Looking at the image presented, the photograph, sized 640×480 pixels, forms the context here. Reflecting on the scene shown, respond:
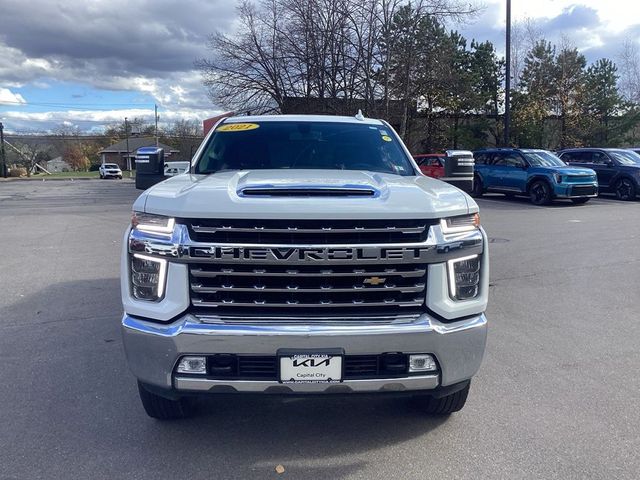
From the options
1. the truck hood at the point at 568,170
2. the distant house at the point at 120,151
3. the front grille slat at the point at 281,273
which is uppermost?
the distant house at the point at 120,151

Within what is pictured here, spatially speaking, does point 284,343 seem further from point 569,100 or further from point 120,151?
point 120,151

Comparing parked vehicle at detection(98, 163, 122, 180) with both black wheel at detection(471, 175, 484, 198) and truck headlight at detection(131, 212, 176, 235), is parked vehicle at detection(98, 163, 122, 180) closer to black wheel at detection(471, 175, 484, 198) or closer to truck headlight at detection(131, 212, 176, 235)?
black wheel at detection(471, 175, 484, 198)

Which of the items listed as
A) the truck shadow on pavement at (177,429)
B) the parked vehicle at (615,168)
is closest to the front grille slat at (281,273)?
the truck shadow on pavement at (177,429)

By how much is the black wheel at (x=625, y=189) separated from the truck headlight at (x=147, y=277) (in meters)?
21.1

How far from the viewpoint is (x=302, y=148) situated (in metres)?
5.09

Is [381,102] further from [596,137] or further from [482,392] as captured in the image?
[482,392]

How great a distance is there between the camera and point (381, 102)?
91.2 ft

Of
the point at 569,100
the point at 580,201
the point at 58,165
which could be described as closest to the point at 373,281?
the point at 580,201

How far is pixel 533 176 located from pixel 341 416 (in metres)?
17.2

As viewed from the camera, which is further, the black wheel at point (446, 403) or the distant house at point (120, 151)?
the distant house at point (120, 151)

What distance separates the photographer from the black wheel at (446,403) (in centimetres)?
374

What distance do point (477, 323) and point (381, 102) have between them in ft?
83.7

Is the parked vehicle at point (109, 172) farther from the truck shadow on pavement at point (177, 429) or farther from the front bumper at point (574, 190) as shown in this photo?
the truck shadow on pavement at point (177, 429)

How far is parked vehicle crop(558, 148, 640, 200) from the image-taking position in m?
20.6
